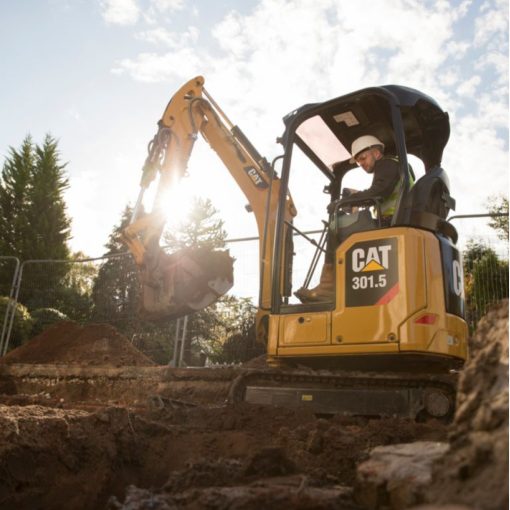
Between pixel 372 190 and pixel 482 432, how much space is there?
3533 millimetres

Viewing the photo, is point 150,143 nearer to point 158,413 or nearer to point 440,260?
point 158,413

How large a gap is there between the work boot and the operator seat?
37.6 inches

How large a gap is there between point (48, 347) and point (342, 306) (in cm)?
755

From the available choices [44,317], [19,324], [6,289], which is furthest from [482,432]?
[6,289]

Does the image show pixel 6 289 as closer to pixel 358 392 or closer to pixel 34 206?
pixel 34 206

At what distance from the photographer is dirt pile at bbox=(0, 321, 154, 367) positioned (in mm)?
9469

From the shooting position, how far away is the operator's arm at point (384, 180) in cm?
489

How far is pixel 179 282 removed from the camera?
7363 mm

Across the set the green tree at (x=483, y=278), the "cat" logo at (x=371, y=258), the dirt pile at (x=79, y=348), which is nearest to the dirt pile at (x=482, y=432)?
the "cat" logo at (x=371, y=258)

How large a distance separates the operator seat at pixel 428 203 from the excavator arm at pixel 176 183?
2163 mm

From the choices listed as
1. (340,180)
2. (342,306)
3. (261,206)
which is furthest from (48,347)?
(342,306)

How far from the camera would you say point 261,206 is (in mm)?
7055

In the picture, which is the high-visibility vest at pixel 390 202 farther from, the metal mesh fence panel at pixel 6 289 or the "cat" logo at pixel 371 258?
the metal mesh fence panel at pixel 6 289

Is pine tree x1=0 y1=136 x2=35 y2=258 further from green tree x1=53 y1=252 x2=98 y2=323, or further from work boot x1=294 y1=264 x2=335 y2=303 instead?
work boot x1=294 y1=264 x2=335 y2=303
